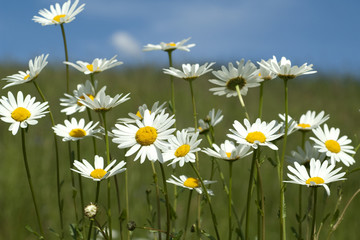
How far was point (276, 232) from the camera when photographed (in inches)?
134

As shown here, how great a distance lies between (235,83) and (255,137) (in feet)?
1.12

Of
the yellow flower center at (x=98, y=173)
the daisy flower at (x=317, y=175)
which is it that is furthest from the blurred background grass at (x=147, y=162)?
the yellow flower center at (x=98, y=173)

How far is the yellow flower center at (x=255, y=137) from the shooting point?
1.13m

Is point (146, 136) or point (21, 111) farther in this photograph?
point (21, 111)

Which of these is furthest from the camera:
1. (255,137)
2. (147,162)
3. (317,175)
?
(147,162)

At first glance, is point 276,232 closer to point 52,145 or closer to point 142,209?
point 142,209

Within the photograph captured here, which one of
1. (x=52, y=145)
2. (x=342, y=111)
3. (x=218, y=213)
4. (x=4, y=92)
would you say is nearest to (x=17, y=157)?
(x=52, y=145)

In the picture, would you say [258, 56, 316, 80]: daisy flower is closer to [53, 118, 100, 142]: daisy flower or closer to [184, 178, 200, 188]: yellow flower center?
[184, 178, 200, 188]: yellow flower center

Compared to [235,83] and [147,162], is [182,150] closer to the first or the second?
[235,83]

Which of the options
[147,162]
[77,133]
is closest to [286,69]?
[77,133]

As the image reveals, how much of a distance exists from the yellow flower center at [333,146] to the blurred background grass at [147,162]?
0.30 ft

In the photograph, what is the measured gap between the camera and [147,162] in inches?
176

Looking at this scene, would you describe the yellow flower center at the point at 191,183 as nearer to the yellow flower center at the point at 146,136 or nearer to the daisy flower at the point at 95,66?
the yellow flower center at the point at 146,136

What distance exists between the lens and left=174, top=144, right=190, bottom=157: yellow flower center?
1.17m
